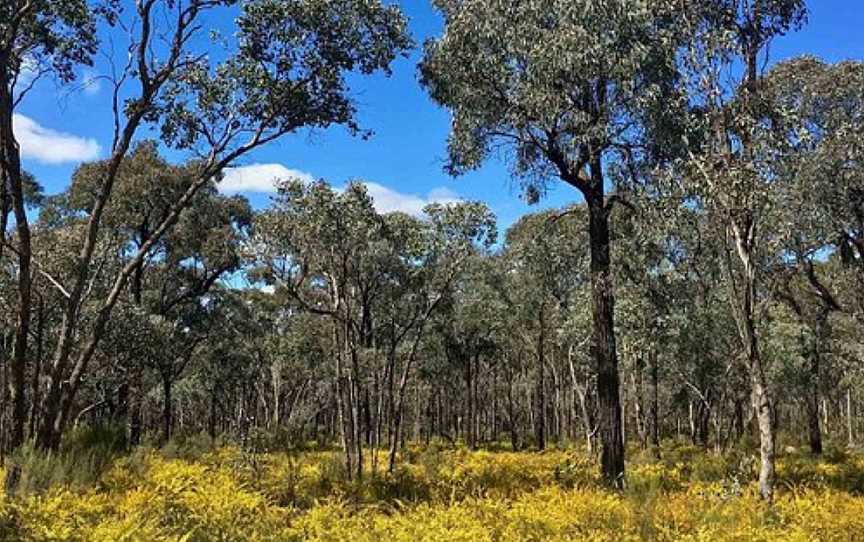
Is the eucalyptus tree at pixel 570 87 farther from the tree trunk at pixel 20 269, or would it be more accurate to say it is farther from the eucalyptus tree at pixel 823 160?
the tree trunk at pixel 20 269

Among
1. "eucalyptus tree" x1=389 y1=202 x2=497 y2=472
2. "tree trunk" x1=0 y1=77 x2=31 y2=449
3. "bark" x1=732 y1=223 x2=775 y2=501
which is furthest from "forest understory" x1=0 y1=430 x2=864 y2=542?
"eucalyptus tree" x1=389 y1=202 x2=497 y2=472

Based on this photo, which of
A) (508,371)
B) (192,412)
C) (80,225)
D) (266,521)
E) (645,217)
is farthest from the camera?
Result: (192,412)

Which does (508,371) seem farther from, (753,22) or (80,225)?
(753,22)

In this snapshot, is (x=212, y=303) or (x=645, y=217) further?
(x=212, y=303)

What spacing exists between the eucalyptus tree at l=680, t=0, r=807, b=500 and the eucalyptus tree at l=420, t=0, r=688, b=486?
79 centimetres

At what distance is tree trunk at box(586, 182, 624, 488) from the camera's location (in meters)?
13.3

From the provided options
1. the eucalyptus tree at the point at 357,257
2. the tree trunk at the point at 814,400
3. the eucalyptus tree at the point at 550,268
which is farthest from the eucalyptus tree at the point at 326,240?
the tree trunk at the point at 814,400

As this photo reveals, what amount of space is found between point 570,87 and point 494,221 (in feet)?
34.3

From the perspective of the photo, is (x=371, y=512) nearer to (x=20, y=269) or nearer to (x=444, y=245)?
(x=20, y=269)

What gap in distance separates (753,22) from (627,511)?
923 cm

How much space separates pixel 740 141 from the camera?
13.3 metres

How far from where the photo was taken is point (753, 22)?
1314 centimetres

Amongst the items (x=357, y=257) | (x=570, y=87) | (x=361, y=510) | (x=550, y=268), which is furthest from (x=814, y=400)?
(x=361, y=510)

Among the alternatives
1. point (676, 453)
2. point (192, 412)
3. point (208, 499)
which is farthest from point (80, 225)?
point (192, 412)
